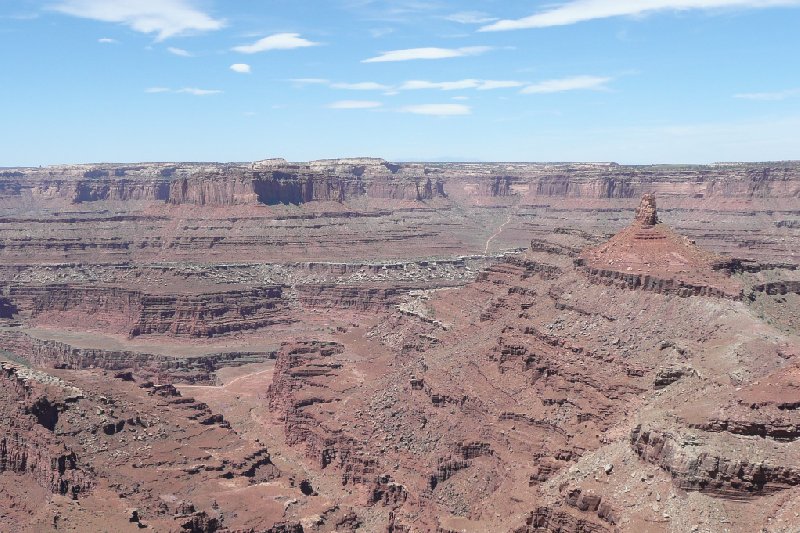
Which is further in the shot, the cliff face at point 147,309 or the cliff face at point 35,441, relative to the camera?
the cliff face at point 147,309

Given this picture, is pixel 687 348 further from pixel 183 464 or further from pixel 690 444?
pixel 183 464

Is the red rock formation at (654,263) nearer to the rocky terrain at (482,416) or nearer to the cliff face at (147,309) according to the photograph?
the rocky terrain at (482,416)

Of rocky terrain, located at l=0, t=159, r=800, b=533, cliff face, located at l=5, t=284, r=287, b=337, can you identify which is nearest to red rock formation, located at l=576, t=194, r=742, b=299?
rocky terrain, located at l=0, t=159, r=800, b=533

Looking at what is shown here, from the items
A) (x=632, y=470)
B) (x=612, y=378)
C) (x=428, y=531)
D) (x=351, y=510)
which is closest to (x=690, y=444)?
(x=632, y=470)

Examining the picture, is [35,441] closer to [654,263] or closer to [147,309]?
[654,263]

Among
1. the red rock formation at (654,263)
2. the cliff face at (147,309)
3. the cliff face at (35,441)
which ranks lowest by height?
the cliff face at (147,309)

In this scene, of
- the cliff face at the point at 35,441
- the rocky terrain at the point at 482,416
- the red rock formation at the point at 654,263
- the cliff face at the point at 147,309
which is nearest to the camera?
the rocky terrain at the point at 482,416

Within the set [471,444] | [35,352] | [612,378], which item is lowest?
[35,352]

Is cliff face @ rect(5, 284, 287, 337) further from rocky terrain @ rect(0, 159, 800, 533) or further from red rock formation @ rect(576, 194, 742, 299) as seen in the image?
red rock formation @ rect(576, 194, 742, 299)

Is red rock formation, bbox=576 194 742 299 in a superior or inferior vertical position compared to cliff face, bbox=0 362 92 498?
superior

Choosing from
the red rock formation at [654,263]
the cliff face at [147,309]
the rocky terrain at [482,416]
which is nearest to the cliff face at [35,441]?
the rocky terrain at [482,416]

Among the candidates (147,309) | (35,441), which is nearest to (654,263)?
(35,441)
